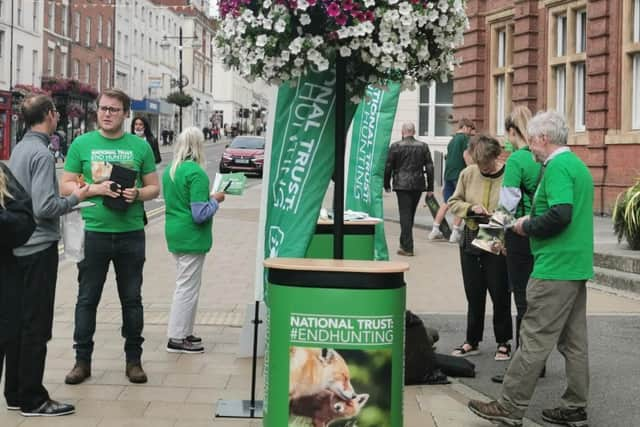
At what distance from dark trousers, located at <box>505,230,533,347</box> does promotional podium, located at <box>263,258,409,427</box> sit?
8.46 feet

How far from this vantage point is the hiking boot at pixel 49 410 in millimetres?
6141

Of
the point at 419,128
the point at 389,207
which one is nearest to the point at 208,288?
the point at 389,207

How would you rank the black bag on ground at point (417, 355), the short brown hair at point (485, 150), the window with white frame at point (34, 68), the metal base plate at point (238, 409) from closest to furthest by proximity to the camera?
the metal base plate at point (238, 409)
the black bag on ground at point (417, 355)
the short brown hair at point (485, 150)
the window with white frame at point (34, 68)

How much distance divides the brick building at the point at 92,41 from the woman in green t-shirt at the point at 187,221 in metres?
55.7

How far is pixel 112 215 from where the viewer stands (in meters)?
6.90

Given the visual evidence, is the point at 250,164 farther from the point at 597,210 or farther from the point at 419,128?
the point at 597,210

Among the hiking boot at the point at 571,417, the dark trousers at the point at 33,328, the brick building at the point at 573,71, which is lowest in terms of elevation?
the hiking boot at the point at 571,417

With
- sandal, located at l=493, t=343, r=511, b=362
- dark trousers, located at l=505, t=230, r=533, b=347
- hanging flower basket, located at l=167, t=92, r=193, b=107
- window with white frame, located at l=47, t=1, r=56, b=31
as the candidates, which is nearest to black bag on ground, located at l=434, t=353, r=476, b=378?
sandal, located at l=493, t=343, r=511, b=362

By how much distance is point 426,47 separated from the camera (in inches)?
210

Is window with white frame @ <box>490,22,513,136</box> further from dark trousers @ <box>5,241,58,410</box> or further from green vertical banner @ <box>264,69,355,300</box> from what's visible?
dark trousers @ <box>5,241,58,410</box>

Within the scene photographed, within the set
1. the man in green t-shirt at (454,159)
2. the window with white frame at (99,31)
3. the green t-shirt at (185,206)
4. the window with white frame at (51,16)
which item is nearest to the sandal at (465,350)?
the green t-shirt at (185,206)

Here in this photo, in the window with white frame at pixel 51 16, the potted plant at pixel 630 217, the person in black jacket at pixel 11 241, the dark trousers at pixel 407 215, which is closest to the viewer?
the person in black jacket at pixel 11 241

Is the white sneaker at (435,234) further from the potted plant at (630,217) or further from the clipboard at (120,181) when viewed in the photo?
the clipboard at (120,181)

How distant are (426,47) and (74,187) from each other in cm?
276
